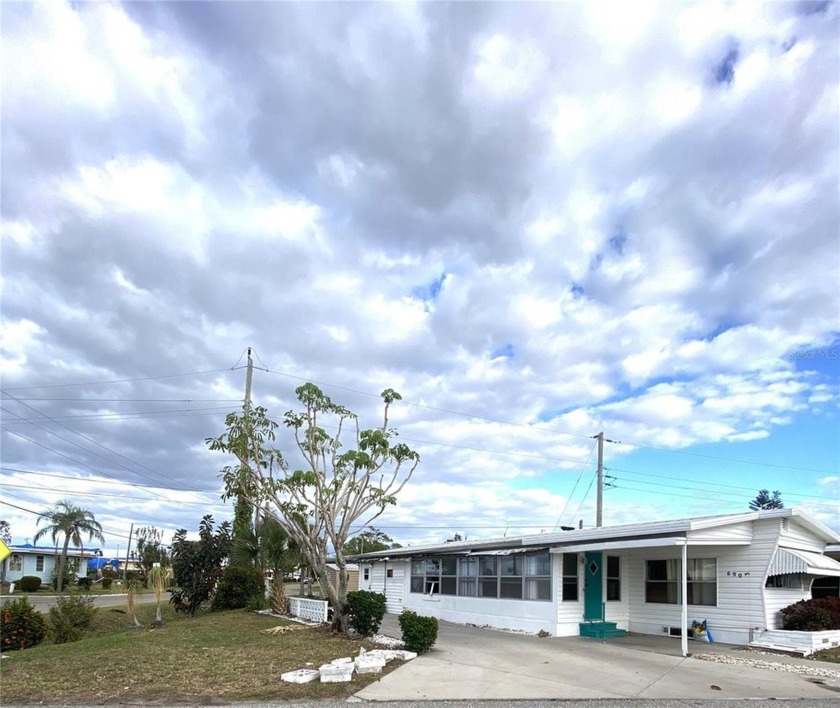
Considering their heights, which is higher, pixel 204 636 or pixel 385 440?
pixel 385 440

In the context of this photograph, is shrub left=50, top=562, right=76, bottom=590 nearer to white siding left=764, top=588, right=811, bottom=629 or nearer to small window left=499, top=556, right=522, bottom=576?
small window left=499, top=556, right=522, bottom=576

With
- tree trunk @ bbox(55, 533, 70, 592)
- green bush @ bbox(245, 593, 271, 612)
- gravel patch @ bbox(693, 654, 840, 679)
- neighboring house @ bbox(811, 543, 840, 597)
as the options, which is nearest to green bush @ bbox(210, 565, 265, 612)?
green bush @ bbox(245, 593, 271, 612)

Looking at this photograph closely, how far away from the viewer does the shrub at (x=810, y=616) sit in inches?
595

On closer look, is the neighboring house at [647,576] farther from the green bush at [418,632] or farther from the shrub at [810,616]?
the green bush at [418,632]

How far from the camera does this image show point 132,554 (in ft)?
222

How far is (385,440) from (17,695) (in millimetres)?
8582

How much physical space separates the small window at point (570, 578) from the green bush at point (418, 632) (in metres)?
5.67

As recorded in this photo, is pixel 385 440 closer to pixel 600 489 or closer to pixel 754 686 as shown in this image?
pixel 754 686

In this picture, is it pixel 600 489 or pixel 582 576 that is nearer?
pixel 582 576

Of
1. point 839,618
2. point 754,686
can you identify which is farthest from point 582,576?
point 754,686

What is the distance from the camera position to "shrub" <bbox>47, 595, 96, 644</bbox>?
17000 millimetres

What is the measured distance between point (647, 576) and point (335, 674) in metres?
11.0

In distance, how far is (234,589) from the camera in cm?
2309

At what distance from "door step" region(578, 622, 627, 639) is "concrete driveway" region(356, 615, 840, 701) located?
1801mm
